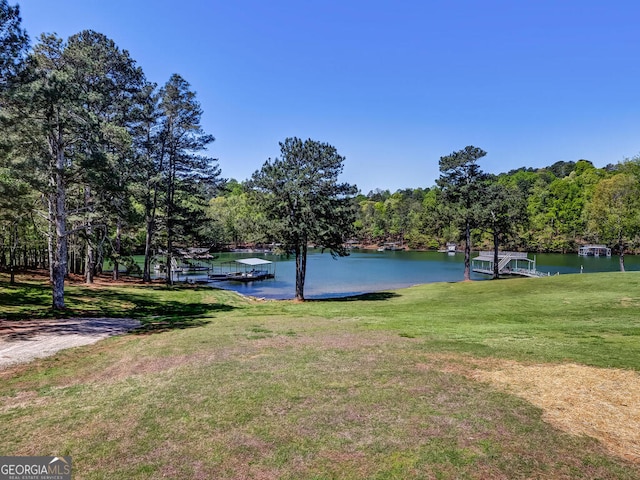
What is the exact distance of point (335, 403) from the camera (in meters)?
7.02

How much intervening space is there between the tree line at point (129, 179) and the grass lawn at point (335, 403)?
9.58m

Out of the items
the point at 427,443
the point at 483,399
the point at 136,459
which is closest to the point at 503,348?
the point at 483,399

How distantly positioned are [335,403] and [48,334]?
38.2ft

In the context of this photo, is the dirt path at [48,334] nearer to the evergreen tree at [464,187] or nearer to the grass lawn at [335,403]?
the grass lawn at [335,403]

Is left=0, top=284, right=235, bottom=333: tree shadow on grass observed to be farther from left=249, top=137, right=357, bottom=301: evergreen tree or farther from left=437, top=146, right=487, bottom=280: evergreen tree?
left=437, top=146, right=487, bottom=280: evergreen tree

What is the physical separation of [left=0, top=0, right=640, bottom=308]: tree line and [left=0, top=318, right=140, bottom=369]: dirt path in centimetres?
350

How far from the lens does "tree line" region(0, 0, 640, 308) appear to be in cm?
1638

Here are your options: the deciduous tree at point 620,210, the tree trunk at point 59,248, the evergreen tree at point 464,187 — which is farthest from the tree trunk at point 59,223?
the deciduous tree at point 620,210

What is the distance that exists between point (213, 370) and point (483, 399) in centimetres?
601

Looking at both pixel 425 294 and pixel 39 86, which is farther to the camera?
pixel 425 294

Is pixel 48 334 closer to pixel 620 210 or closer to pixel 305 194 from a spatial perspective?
pixel 305 194

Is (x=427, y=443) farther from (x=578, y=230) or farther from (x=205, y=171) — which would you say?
(x=578, y=230)

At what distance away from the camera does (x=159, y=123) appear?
104 ft

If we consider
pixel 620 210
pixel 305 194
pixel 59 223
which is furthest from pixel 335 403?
pixel 620 210
